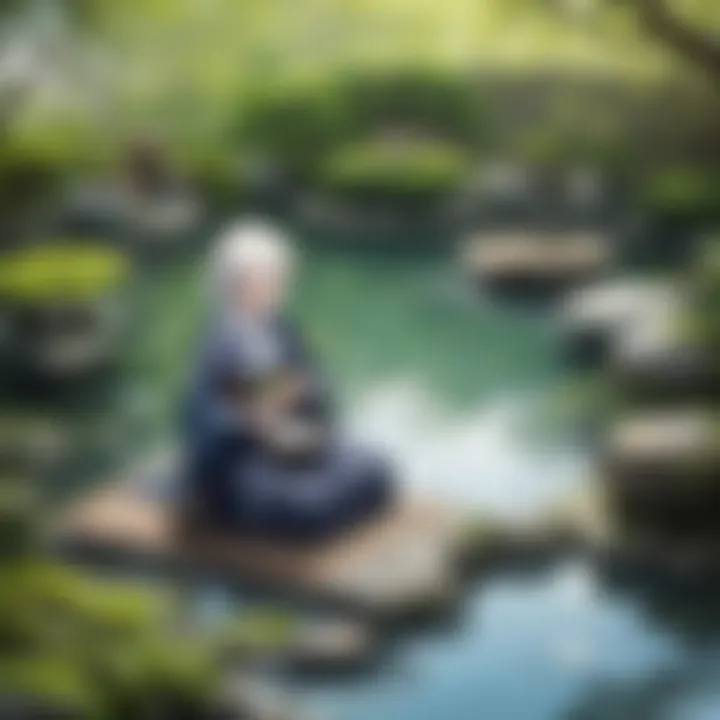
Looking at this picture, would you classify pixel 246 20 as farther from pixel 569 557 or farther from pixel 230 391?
pixel 569 557

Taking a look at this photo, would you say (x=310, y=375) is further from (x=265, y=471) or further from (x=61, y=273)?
(x=61, y=273)

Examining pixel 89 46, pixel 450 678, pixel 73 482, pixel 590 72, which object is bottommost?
pixel 450 678

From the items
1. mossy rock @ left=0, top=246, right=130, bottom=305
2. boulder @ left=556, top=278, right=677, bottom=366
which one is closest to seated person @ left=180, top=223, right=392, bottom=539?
mossy rock @ left=0, top=246, right=130, bottom=305

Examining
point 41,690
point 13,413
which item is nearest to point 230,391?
point 13,413

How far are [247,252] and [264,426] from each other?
6.5 inches

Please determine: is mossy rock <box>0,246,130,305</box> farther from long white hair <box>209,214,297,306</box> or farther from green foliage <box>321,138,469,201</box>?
green foliage <box>321,138,469,201</box>

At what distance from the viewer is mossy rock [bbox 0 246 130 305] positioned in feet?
4.71

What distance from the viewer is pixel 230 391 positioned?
1415mm

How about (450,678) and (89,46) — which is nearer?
(450,678)

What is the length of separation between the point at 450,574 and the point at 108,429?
342 mm

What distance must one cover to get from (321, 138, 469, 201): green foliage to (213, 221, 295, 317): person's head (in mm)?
74

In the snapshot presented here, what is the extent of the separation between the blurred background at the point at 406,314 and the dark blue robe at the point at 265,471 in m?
0.03

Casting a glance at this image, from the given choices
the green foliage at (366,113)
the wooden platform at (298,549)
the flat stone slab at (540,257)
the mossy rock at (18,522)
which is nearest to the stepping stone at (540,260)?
the flat stone slab at (540,257)

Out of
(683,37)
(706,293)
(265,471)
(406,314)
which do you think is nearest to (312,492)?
(265,471)
